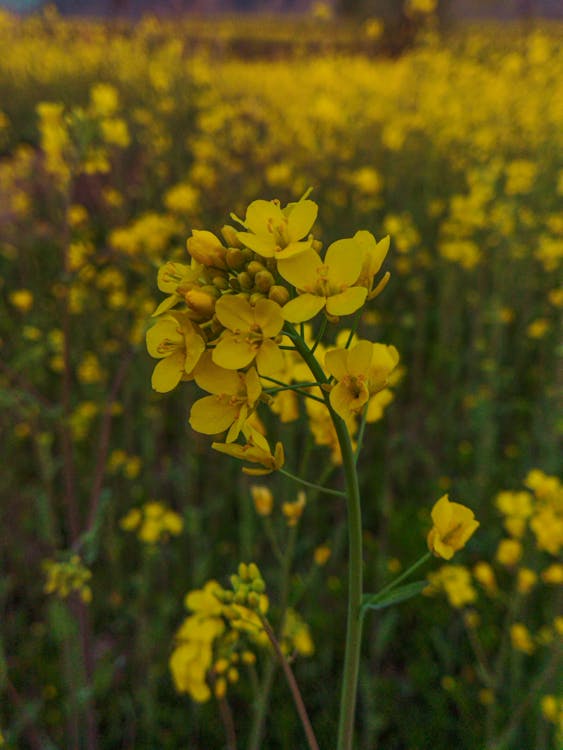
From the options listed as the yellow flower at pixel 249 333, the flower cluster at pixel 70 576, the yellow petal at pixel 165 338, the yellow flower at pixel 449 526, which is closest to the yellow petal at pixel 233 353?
the yellow flower at pixel 249 333

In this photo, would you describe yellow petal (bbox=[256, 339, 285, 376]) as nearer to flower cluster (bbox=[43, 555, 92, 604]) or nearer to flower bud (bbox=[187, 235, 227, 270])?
flower bud (bbox=[187, 235, 227, 270])

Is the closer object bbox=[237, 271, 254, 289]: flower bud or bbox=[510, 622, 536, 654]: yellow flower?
bbox=[237, 271, 254, 289]: flower bud

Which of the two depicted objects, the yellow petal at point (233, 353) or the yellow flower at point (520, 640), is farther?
the yellow flower at point (520, 640)

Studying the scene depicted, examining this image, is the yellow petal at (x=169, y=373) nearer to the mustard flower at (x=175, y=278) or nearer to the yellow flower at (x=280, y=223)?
the mustard flower at (x=175, y=278)

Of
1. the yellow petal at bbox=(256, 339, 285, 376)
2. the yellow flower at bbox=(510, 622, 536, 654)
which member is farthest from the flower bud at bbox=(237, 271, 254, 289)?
the yellow flower at bbox=(510, 622, 536, 654)

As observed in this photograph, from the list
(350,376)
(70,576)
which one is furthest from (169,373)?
(70,576)

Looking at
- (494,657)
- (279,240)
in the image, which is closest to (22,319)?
(494,657)
